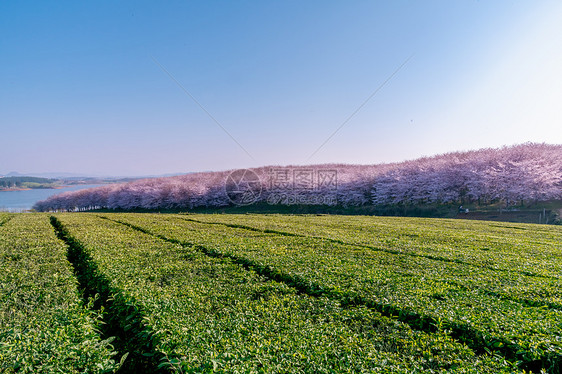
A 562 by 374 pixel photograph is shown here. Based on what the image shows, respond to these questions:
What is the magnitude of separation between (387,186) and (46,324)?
62.6 meters

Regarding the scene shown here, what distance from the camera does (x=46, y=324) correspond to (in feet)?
20.2

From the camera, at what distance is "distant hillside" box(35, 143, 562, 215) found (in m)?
47.0

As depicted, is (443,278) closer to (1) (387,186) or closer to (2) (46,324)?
(2) (46,324)

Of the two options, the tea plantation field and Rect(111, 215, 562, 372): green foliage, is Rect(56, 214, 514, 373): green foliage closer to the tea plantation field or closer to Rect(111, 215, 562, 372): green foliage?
the tea plantation field

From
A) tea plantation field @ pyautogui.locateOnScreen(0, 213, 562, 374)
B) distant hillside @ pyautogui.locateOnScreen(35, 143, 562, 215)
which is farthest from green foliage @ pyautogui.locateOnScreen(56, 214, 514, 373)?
distant hillside @ pyautogui.locateOnScreen(35, 143, 562, 215)

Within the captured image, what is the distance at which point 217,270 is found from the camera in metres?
10.2

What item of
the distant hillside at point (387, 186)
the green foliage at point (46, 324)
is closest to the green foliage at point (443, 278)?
the green foliage at point (46, 324)

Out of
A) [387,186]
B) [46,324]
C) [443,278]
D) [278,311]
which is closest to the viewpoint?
[46,324]

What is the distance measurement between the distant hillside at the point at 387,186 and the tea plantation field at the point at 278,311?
4342 cm

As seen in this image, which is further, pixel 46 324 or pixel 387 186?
pixel 387 186

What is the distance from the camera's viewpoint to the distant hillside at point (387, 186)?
46969 millimetres

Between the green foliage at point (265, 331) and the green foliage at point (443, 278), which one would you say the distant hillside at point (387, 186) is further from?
the green foliage at point (265, 331)

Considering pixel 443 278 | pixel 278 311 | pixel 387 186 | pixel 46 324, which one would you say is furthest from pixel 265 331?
pixel 387 186

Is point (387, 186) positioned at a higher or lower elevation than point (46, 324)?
higher
